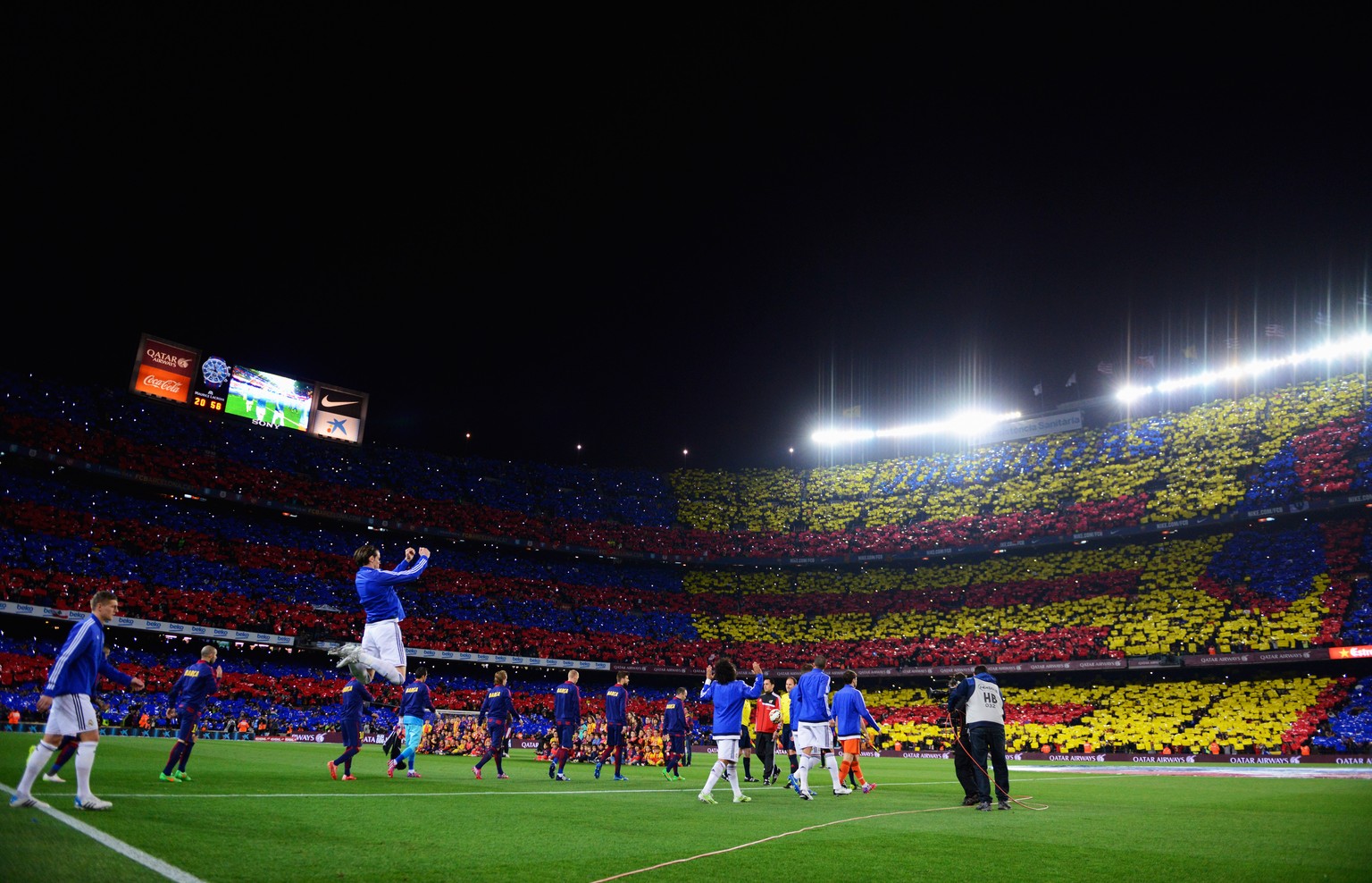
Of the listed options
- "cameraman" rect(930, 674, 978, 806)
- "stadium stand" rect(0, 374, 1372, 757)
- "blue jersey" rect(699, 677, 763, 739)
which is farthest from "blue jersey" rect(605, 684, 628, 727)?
"stadium stand" rect(0, 374, 1372, 757)

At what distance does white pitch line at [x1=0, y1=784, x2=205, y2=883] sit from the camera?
5.22 metres

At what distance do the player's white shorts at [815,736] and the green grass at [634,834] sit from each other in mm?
967

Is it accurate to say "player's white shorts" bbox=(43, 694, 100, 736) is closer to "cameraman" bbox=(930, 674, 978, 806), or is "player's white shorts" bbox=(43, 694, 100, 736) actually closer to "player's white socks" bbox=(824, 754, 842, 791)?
"player's white socks" bbox=(824, 754, 842, 791)

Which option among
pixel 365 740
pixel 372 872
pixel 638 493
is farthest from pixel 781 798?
pixel 638 493

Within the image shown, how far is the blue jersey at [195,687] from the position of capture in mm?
13156

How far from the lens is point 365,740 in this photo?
115ft

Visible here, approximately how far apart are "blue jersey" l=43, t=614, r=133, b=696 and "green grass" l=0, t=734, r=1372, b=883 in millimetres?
1179

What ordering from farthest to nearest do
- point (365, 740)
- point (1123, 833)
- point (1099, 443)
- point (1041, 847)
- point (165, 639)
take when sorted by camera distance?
point (1099, 443), point (165, 639), point (365, 740), point (1123, 833), point (1041, 847)

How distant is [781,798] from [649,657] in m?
35.6

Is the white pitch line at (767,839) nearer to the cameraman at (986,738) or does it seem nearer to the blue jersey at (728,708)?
the cameraman at (986,738)

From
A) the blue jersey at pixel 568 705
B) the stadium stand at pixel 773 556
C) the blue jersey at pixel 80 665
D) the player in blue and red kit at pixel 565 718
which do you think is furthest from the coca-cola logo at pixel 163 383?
the blue jersey at pixel 80 665

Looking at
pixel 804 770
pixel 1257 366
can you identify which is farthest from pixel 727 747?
pixel 1257 366

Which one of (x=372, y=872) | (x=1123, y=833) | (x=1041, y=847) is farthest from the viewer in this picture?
(x=1123, y=833)

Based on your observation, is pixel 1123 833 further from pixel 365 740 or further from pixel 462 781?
pixel 365 740
